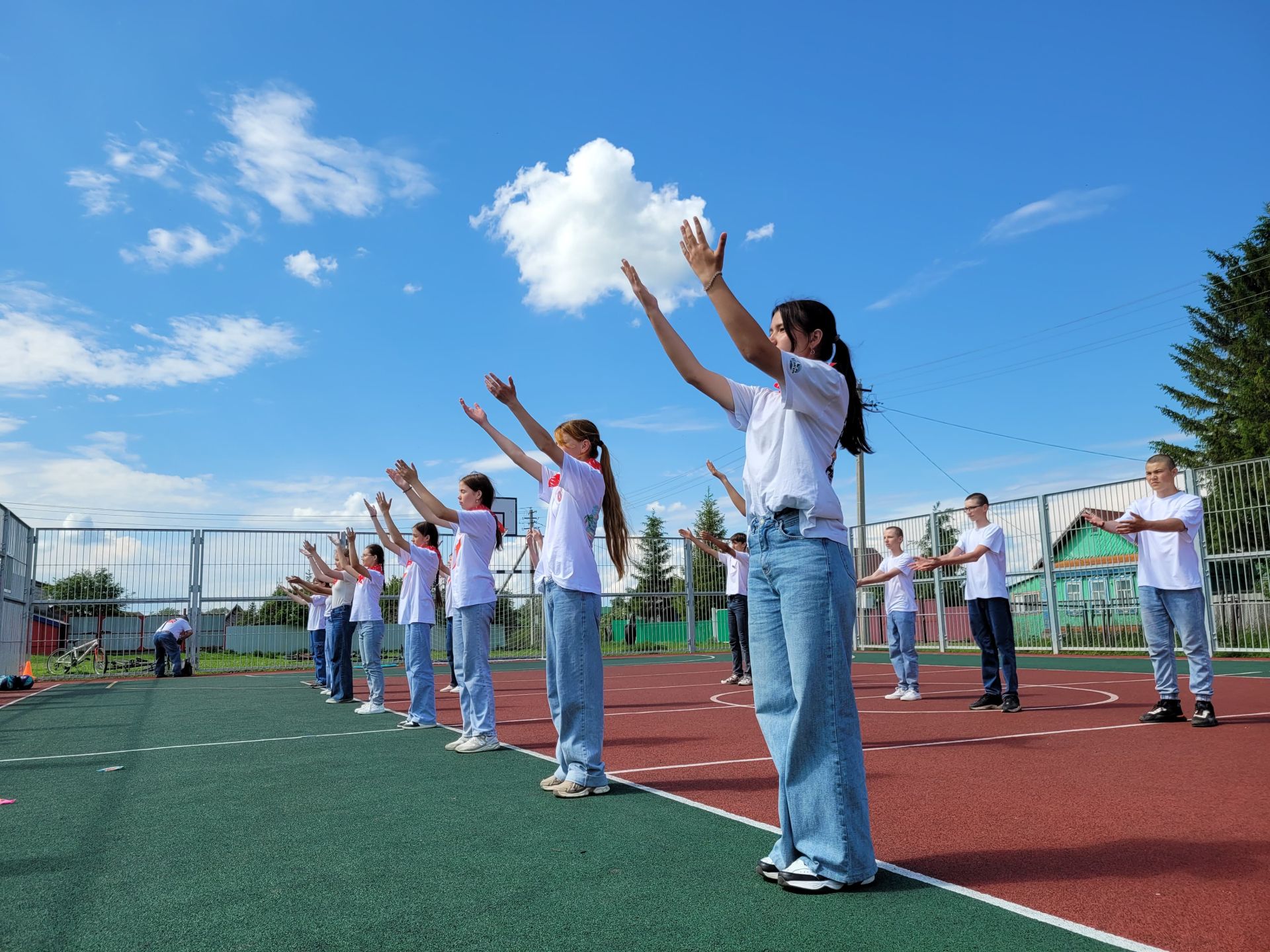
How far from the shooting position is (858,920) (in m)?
2.78

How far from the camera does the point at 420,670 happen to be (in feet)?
27.1

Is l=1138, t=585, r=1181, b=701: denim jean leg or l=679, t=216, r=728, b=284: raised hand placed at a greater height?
l=679, t=216, r=728, b=284: raised hand

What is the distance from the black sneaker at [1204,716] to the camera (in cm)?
719

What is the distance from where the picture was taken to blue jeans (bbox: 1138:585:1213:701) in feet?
24.1

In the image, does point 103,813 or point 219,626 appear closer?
point 103,813

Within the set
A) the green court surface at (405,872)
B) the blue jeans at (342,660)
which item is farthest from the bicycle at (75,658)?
the green court surface at (405,872)

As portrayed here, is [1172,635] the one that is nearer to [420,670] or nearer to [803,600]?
[803,600]

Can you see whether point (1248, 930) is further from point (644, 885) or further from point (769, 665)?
point (644, 885)

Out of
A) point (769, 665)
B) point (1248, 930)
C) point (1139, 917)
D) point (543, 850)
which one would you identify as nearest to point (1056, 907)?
point (1139, 917)

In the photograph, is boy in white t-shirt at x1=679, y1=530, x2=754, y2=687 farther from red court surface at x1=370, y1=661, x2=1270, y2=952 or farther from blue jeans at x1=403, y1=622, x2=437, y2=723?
blue jeans at x1=403, y1=622, x2=437, y2=723

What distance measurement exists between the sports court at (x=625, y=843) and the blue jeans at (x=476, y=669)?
0.38m

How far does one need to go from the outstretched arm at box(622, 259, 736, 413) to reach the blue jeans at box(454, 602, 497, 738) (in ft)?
12.4

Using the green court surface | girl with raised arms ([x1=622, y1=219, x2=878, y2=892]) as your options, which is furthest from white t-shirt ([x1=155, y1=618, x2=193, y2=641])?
Result: girl with raised arms ([x1=622, y1=219, x2=878, y2=892])

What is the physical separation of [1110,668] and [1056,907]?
1334 centimetres
